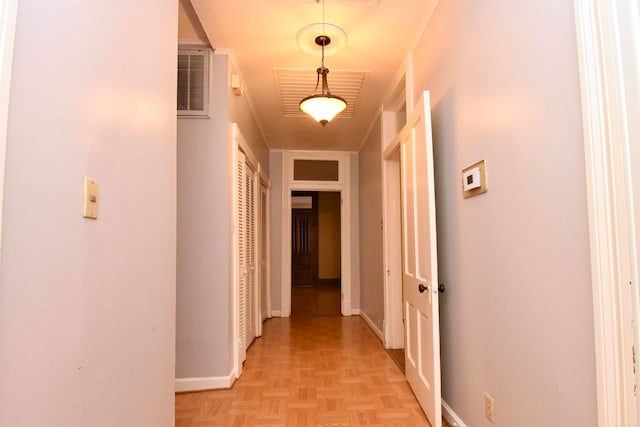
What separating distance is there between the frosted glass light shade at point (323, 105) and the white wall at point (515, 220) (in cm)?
71

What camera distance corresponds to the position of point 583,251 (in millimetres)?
1050

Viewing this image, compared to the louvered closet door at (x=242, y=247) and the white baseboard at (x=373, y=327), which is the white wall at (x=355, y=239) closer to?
the white baseboard at (x=373, y=327)

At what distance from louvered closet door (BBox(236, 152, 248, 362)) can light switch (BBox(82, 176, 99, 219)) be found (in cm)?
203

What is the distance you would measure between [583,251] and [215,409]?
2295 millimetres

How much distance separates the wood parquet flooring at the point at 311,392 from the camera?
86.9 inches

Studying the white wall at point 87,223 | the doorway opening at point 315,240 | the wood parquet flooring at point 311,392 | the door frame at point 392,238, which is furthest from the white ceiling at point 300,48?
the doorway opening at point 315,240

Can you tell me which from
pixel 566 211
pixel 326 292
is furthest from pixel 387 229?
pixel 326 292

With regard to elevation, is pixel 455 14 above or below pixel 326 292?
above

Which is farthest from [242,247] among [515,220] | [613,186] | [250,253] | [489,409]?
[613,186]

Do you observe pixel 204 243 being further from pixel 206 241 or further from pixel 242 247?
pixel 242 247

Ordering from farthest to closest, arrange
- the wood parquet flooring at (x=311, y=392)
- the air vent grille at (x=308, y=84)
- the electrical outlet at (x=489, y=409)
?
the air vent grille at (x=308, y=84) → the wood parquet flooring at (x=311, y=392) → the electrical outlet at (x=489, y=409)

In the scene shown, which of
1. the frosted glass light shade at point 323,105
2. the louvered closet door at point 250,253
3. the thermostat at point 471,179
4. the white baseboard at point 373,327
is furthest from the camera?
the white baseboard at point 373,327

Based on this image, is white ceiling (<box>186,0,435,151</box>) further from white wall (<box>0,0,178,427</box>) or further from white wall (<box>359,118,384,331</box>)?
white wall (<box>0,0,178,427</box>)

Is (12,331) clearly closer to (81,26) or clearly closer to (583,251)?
(81,26)
